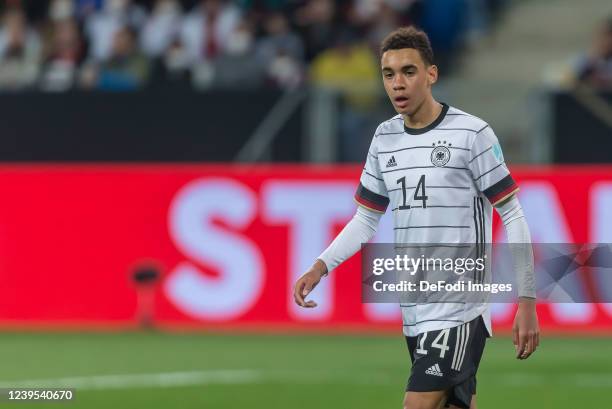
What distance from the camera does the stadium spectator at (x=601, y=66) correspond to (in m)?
17.4

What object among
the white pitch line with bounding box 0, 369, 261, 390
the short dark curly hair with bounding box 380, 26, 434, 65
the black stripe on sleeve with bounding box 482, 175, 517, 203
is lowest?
the white pitch line with bounding box 0, 369, 261, 390

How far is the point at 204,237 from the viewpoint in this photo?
1603cm

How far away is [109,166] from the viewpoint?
17125mm

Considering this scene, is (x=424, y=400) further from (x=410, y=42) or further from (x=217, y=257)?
(x=217, y=257)

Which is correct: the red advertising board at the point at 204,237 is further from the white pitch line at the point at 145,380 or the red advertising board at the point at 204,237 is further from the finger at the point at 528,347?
the finger at the point at 528,347

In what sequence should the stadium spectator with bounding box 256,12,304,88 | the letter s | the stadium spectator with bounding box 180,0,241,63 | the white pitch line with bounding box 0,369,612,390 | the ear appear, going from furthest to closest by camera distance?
the stadium spectator with bounding box 180,0,241,63, the stadium spectator with bounding box 256,12,304,88, the letter s, the white pitch line with bounding box 0,369,612,390, the ear

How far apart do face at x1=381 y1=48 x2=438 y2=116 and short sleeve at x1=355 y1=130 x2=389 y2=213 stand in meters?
0.33

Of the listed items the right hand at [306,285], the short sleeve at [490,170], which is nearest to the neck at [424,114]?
the short sleeve at [490,170]

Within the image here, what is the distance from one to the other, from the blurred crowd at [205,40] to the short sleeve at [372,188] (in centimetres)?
1006

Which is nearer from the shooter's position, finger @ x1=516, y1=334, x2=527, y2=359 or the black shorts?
finger @ x1=516, y1=334, x2=527, y2=359

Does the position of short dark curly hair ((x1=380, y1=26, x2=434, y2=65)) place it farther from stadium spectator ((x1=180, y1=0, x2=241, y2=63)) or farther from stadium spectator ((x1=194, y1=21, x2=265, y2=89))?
stadium spectator ((x1=180, y1=0, x2=241, y2=63))

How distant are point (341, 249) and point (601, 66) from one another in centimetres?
1112

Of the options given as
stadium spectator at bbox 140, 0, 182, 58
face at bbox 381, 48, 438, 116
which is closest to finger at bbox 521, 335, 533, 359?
face at bbox 381, 48, 438, 116

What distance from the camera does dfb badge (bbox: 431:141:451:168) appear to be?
667 cm
